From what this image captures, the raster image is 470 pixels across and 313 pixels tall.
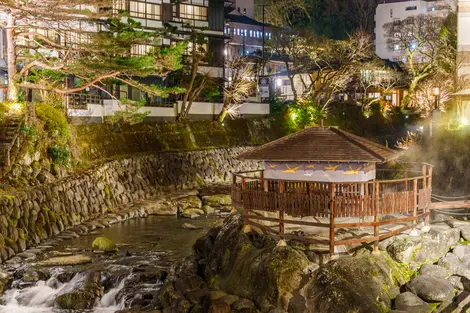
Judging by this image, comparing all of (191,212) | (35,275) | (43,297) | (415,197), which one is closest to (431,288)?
(415,197)

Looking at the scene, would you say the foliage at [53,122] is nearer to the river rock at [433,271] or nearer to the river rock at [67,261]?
the river rock at [67,261]

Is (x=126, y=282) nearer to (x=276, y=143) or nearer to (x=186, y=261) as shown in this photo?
(x=186, y=261)

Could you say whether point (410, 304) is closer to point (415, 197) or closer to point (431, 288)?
point (431, 288)

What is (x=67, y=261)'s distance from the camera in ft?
72.7

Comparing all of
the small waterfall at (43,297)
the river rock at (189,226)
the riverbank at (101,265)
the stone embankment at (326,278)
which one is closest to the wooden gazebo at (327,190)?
the stone embankment at (326,278)

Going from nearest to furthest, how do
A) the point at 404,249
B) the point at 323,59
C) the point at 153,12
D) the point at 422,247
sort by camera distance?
the point at 404,249 → the point at 422,247 → the point at 153,12 → the point at 323,59

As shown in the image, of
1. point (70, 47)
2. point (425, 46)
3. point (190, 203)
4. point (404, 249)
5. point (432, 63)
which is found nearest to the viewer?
point (404, 249)

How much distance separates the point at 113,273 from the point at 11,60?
14569 mm

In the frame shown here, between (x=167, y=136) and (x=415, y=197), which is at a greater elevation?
(x=167, y=136)

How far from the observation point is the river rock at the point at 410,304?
14.5 metres

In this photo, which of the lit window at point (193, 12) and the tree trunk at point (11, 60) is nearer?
the tree trunk at point (11, 60)

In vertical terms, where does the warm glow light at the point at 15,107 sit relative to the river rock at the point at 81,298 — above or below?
above

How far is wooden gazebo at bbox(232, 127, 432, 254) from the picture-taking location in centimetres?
1597

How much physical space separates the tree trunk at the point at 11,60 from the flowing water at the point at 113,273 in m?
8.99
